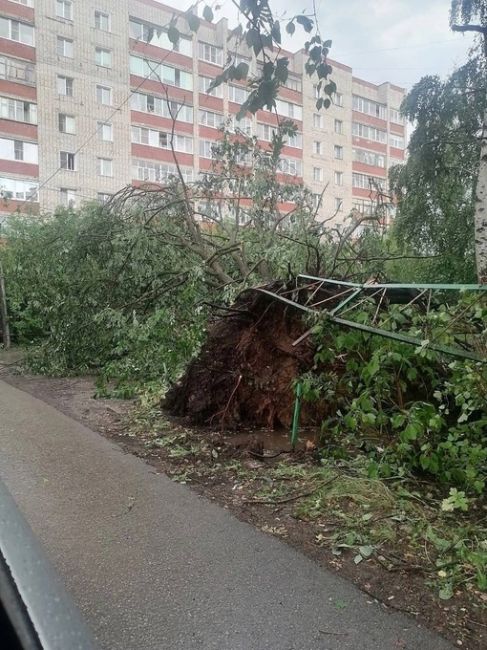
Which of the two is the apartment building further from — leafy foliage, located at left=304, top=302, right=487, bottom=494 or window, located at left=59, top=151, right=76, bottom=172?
leafy foliage, located at left=304, top=302, right=487, bottom=494

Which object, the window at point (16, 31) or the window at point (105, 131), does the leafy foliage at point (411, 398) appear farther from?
the window at point (16, 31)

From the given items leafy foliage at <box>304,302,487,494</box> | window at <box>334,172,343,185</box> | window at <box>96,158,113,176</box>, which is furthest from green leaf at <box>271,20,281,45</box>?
window at <box>334,172,343,185</box>

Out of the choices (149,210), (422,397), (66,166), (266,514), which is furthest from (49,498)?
(66,166)

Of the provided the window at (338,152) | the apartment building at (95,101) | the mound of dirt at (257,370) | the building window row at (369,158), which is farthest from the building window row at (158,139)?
the mound of dirt at (257,370)

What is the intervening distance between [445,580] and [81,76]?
31.5m

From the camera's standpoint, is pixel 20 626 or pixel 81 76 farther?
pixel 81 76

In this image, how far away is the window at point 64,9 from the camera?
27859 millimetres

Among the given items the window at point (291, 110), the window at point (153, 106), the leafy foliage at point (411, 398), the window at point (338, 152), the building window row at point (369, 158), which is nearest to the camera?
the leafy foliage at point (411, 398)

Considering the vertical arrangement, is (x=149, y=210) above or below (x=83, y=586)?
above

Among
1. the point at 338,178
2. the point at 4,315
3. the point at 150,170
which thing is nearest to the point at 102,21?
the point at 150,170

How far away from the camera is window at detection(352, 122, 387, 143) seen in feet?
134

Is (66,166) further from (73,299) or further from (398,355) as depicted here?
(398,355)

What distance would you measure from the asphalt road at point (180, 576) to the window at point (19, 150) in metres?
25.0

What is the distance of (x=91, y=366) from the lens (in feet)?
35.0
